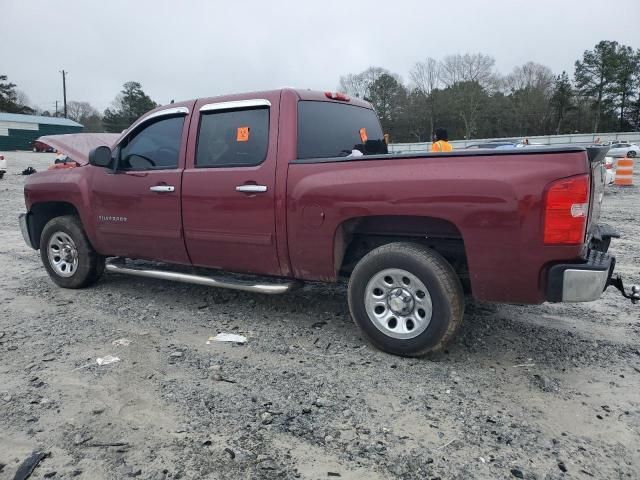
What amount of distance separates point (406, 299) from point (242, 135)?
2.00m

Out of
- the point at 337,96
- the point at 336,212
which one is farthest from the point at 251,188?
the point at 337,96

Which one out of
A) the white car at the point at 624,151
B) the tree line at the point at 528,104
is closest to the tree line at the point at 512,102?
the tree line at the point at 528,104

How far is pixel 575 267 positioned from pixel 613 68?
73.4 m

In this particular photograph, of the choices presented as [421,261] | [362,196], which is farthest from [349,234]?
[421,261]

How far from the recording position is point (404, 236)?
152 inches

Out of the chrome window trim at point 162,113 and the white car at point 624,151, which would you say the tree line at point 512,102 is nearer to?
the white car at point 624,151

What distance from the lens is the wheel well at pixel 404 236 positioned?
3.63 meters

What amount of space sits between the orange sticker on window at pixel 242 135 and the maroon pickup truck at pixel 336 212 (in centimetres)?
5

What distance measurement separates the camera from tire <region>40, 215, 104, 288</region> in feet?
17.8

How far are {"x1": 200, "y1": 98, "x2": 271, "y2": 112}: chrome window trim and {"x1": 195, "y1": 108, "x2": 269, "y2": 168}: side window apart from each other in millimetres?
36

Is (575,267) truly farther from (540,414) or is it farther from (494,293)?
(540,414)

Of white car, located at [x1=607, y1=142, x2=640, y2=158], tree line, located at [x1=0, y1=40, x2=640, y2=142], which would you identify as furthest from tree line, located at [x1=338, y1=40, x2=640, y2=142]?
white car, located at [x1=607, y1=142, x2=640, y2=158]

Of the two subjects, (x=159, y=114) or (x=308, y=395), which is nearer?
(x=308, y=395)

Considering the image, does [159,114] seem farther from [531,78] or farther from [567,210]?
[531,78]
